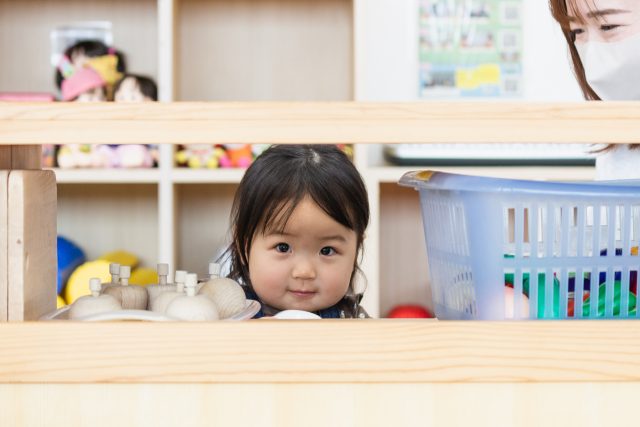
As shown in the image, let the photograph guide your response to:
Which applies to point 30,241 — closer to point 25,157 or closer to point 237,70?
point 25,157

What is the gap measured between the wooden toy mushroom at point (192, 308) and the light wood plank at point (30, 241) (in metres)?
0.13

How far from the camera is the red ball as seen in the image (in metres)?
2.87

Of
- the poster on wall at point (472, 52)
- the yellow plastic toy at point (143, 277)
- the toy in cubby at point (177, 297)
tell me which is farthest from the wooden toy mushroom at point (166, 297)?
the poster on wall at point (472, 52)

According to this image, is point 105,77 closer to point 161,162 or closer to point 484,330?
point 161,162

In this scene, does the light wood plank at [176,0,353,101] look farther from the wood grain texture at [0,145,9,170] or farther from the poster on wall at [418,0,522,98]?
the wood grain texture at [0,145,9,170]

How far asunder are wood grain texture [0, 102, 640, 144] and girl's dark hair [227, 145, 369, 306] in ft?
2.16

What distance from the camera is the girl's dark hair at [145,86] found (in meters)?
2.76

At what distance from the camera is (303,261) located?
1.37 metres

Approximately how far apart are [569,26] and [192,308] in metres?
0.72

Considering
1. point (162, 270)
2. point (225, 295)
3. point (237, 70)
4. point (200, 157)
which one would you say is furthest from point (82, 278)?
point (225, 295)

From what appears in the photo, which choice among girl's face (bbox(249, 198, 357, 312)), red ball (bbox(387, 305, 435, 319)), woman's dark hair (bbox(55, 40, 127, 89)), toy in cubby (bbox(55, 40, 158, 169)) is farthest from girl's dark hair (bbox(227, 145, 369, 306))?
woman's dark hair (bbox(55, 40, 127, 89))

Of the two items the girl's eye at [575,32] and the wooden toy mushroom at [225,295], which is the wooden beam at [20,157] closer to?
the wooden toy mushroom at [225,295]

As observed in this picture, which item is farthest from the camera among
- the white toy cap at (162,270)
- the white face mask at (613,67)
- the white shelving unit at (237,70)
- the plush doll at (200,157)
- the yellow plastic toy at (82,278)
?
the white shelving unit at (237,70)

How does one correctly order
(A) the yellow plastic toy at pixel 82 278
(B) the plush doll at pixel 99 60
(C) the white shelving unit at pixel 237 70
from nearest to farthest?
(A) the yellow plastic toy at pixel 82 278, (B) the plush doll at pixel 99 60, (C) the white shelving unit at pixel 237 70
